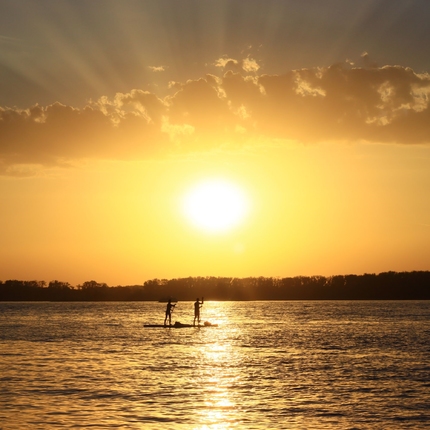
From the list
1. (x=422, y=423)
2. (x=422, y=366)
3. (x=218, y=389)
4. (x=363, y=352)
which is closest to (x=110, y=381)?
(x=218, y=389)

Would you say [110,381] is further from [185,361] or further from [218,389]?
[185,361]

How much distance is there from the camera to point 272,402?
29.1 metres

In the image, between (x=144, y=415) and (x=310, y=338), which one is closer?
(x=144, y=415)

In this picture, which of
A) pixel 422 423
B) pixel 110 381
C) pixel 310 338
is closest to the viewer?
pixel 422 423

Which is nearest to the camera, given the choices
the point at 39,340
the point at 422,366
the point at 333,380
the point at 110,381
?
the point at 110,381

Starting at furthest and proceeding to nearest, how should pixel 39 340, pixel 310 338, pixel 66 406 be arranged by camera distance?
pixel 310 338, pixel 39 340, pixel 66 406

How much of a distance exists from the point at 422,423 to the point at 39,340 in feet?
154

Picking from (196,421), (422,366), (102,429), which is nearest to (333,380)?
(422,366)

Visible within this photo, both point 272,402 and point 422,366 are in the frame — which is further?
point 422,366

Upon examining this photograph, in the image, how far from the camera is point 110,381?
3481 cm

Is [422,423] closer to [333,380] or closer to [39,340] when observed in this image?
[333,380]

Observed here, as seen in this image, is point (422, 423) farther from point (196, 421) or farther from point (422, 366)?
point (422, 366)

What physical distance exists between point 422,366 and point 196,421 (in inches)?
999

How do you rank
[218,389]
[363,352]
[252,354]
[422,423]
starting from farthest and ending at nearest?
[363,352] < [252,354] < [218,389] < [422,423]
